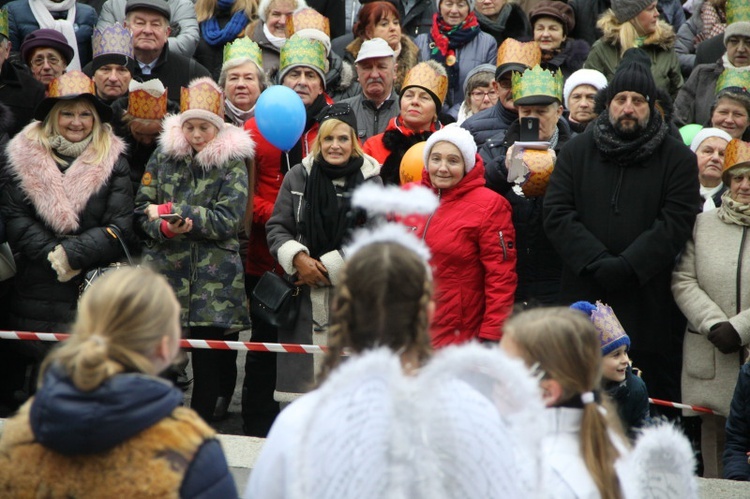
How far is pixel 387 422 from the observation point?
2.40 metres

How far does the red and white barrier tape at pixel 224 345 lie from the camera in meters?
6.61

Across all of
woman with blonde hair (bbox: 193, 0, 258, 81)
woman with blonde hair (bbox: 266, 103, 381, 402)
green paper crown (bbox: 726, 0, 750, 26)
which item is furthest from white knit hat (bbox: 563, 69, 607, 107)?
woman with blonde hair (bbox: 193, 0, 258, 81)

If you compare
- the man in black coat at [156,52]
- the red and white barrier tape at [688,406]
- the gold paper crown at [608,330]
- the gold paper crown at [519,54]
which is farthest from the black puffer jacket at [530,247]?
the man in black coat at [156,52]

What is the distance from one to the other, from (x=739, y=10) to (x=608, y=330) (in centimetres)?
464

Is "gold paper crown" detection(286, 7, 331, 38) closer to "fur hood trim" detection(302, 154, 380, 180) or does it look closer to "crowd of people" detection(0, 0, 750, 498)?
"crowd of people" detection(0, 0, 750, 498)

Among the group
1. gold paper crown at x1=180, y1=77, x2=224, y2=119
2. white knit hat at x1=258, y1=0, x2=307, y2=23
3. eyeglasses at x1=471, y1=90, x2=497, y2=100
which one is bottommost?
gold paper crown at x1=180, y1=77, x2=224, y2=119

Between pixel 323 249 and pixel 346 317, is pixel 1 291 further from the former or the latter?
pixel 346 317

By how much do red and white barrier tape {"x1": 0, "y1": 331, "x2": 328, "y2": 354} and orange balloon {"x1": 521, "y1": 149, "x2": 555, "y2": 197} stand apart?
1.71 m

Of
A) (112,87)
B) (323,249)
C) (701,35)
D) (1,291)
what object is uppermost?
(701,35)

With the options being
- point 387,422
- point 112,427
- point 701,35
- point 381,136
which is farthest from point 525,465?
point 701,35

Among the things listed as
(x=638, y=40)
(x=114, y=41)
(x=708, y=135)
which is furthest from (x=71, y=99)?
(x=638, y=40)

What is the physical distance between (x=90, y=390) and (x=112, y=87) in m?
5.78

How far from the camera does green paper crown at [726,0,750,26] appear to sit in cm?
892

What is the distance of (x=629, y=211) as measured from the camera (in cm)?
638
